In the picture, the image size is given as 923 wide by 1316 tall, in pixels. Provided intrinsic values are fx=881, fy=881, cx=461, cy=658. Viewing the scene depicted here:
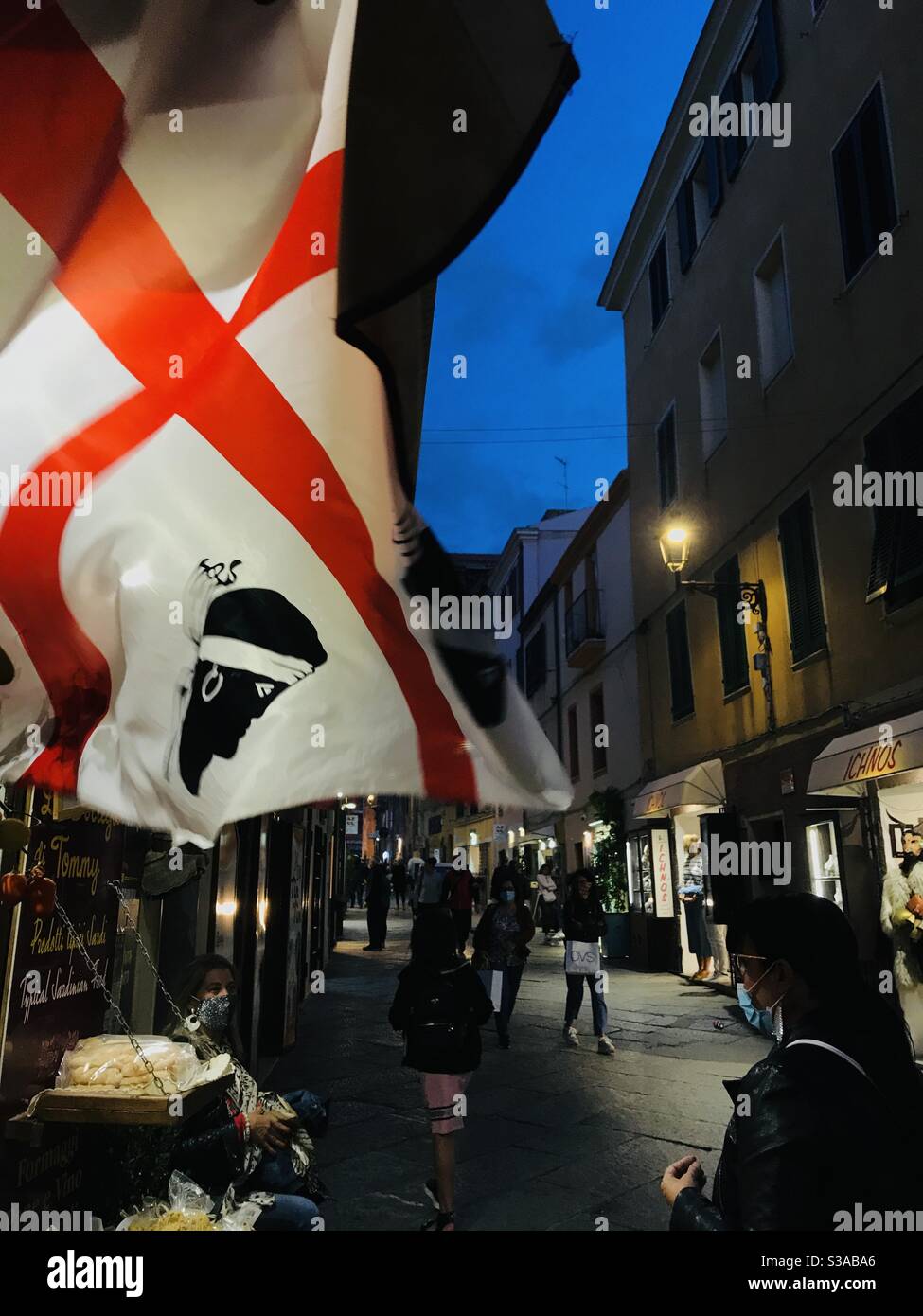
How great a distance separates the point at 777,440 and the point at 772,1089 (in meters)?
11.1

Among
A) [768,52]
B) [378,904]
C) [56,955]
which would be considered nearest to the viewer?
[56,955]

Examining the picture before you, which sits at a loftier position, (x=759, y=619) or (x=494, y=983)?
(x=759, y=619)

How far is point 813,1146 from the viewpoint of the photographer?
5.71 ft

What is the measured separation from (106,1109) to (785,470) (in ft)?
36.0

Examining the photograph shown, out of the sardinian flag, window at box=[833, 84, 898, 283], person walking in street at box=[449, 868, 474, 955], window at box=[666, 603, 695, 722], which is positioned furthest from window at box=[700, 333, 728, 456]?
the sardinian flag

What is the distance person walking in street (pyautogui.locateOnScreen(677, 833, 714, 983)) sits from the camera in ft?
41.6

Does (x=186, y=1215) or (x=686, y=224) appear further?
(x=686, y=224)

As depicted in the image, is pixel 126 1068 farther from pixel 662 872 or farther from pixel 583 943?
pixel 662 872

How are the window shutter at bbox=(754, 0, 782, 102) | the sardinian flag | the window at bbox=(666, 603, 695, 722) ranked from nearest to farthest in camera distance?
the sardinian flag < the window shutter at bbox=(754, 0, 782, 102) < the window at bbox=(666, 603, 695, 722)

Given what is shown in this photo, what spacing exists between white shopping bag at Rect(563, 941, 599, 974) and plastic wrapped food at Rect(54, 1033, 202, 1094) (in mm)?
6417

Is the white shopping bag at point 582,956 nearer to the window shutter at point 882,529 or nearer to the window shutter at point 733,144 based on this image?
the window shutter at point 882,529

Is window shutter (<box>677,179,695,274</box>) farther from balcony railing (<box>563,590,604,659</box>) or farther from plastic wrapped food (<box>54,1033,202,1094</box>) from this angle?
plastic wrapped food (<box>54,1033,202,1094</box>)

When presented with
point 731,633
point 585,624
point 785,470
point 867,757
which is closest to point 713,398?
point 785,470

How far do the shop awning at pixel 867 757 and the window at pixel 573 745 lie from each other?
14.5m
